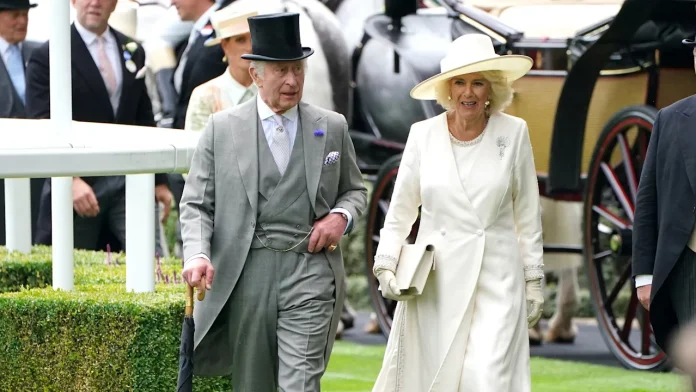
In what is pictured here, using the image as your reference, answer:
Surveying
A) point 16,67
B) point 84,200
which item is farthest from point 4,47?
point 84,200

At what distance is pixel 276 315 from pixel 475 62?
3.90ft

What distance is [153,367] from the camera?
19.5 feet

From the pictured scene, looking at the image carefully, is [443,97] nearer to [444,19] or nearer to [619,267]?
[444,19]

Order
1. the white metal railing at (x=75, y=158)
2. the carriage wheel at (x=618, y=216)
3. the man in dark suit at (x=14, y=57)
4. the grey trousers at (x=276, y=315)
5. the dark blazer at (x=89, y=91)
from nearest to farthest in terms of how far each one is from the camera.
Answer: the grey trousers at (x=276, y=315), the white metal railing at (x=75, y=158), the carriage wheel at (x=618, y=216), the dark blazer at (x=89, y=91), the man in dark suit at (x=14, y=57)

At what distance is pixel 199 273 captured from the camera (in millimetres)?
5281

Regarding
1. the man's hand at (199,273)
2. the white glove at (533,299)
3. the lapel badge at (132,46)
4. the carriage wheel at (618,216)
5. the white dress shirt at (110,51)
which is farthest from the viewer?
the lapel badge at (132,46)

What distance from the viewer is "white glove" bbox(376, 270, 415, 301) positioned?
222 inches

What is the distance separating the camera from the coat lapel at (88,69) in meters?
8.79

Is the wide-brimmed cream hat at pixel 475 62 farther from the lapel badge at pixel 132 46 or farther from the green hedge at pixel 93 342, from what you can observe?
the lapel badge at pixel 132 46

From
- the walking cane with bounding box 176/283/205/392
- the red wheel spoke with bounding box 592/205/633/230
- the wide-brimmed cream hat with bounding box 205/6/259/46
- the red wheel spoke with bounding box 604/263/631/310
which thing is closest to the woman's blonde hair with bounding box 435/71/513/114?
the walking cane with bounding box 176/283/205/392

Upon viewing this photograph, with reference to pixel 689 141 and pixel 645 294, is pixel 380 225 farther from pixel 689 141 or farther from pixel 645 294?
pixel 689 141

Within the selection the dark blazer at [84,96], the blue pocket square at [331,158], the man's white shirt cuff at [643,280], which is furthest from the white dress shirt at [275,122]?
the dark blazer at [84,96]

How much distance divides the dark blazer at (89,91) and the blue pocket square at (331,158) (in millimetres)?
3332

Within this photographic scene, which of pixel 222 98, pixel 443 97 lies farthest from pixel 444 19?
pixel 443 97
